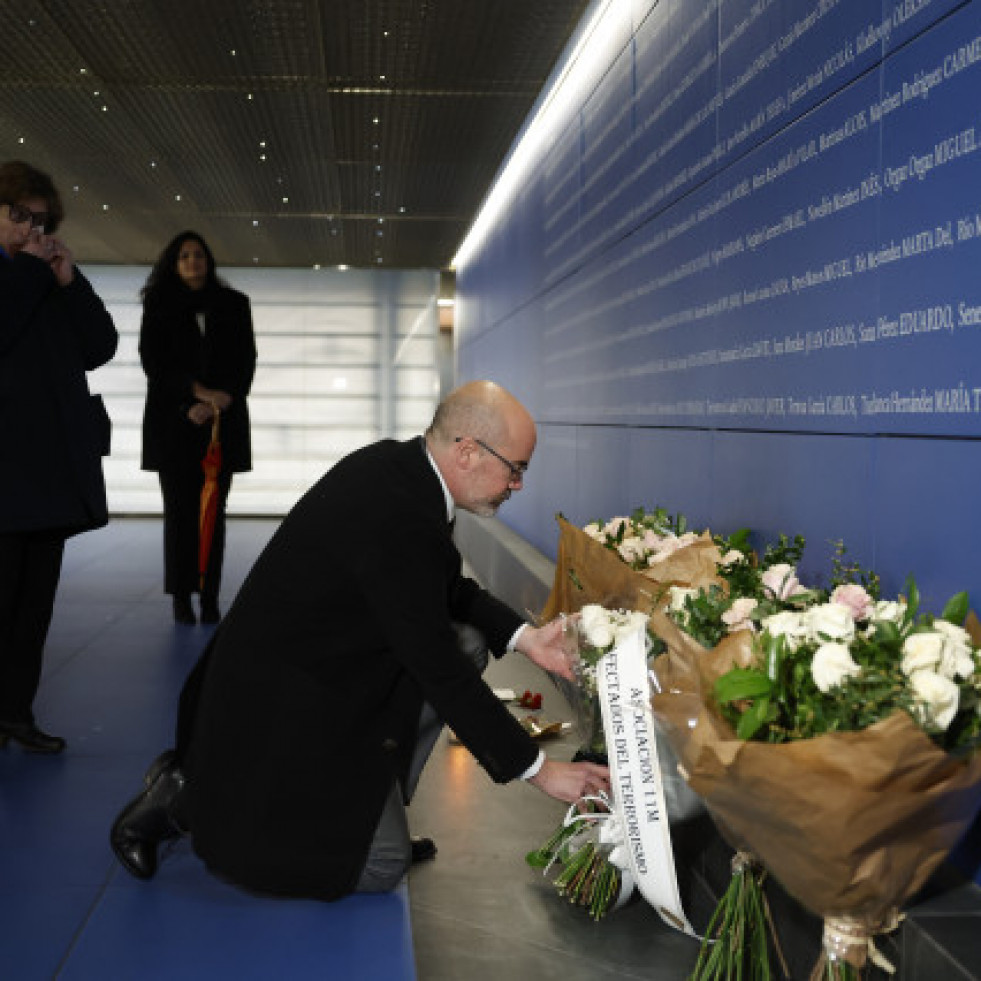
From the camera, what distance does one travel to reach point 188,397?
6.84m

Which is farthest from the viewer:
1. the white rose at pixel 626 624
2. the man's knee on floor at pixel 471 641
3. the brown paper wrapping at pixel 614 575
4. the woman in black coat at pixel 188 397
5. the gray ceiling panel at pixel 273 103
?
the woman in black coat at pixel 188 397

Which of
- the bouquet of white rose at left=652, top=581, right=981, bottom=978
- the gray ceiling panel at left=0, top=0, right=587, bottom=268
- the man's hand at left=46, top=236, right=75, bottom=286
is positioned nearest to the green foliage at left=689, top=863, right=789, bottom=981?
the bouquet of white rose at left=652, top=581, right=981, bottom=978

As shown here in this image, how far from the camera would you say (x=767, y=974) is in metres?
2.10

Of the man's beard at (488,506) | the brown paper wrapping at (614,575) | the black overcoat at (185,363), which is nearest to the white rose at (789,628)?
the brown paper wrapping at (614,575)

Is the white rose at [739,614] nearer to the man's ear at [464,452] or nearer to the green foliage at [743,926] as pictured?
the green foliage at [743,926]

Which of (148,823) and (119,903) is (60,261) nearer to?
(148,823)

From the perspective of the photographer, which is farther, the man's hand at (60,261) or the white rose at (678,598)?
the man's hand at (60,261)

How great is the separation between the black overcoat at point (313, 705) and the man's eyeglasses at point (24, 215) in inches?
63.5

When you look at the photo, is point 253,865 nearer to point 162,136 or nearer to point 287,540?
point 287,540

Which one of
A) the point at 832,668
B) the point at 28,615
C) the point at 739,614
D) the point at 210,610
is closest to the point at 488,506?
the point at 739,614

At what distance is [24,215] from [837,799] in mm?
3153

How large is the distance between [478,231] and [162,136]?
394 centimetres

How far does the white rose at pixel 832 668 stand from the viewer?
167cm

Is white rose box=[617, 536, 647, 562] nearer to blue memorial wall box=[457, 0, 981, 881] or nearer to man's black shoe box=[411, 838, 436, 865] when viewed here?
blue memorial wall box=[457, 0, 981, 881]
